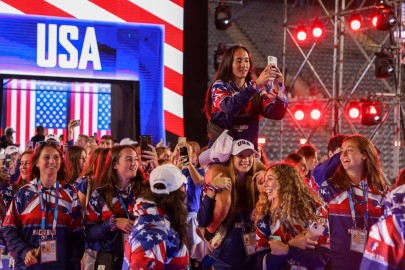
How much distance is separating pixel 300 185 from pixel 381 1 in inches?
351

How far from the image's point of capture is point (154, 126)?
1073 centimetres

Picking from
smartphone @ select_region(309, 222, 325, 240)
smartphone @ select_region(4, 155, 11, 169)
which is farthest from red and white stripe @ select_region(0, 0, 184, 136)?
smartphone @ select_region(309, 222, 325, 240)

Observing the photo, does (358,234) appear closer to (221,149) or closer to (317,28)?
(221,149)

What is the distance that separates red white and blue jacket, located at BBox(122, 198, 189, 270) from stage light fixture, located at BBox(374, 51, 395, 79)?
32.9ft

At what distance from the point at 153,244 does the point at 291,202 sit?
4.10 feet

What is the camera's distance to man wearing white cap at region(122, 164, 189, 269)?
12.3 feet

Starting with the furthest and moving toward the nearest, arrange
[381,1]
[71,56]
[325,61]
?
[325,61] → [381,1] → [71,56]

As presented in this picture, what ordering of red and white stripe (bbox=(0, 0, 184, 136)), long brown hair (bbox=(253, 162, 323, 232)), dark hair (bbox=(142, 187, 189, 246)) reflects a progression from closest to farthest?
dark hair (bbox=(142, 187, 189, 246)) → long brown hair (bbox=(253, 162, 323, 232)) → red and white stripe (bbox=(0, 0, 184, 136))

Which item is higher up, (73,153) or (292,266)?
(73,153)

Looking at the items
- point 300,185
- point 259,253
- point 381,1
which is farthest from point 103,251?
point 381,1

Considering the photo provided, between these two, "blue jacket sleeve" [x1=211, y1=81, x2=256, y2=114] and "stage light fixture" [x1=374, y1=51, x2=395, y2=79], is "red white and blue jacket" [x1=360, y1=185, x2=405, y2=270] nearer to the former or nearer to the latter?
"blue jacket sleeve" [x1=211, y1=81, x2=256, y2=114]

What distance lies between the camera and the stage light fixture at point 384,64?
13.2 m

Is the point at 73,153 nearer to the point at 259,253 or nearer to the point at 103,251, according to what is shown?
the point at 103,251

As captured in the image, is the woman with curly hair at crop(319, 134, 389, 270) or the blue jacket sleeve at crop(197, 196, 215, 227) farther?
the woman with curly hair at crop(319, 134, 389, 270)
